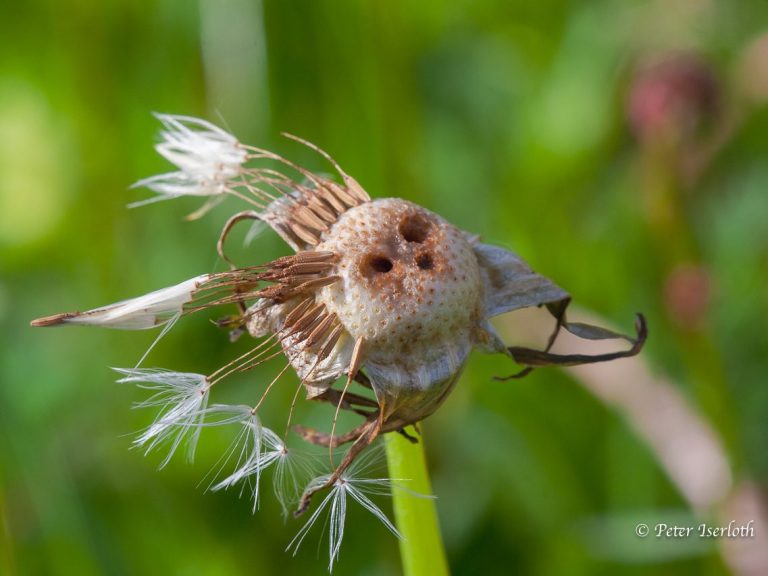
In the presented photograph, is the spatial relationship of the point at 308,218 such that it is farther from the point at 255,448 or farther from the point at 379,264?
the point at 255,448

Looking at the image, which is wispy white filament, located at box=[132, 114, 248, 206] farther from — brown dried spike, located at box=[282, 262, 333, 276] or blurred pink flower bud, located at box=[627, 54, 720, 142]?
blurred pink flower bud, located at box=[627, 54, 720, 142]

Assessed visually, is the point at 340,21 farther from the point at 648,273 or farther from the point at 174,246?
the point at 648,273

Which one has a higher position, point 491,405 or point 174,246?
point 174,246

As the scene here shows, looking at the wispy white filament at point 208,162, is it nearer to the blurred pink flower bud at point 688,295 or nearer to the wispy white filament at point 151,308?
the wispy white filament at point 151,308

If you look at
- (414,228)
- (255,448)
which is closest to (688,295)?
(414,228)

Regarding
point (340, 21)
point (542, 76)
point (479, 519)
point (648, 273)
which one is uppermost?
point (340, 21)

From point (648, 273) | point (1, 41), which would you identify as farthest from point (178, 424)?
point (1, 41)
